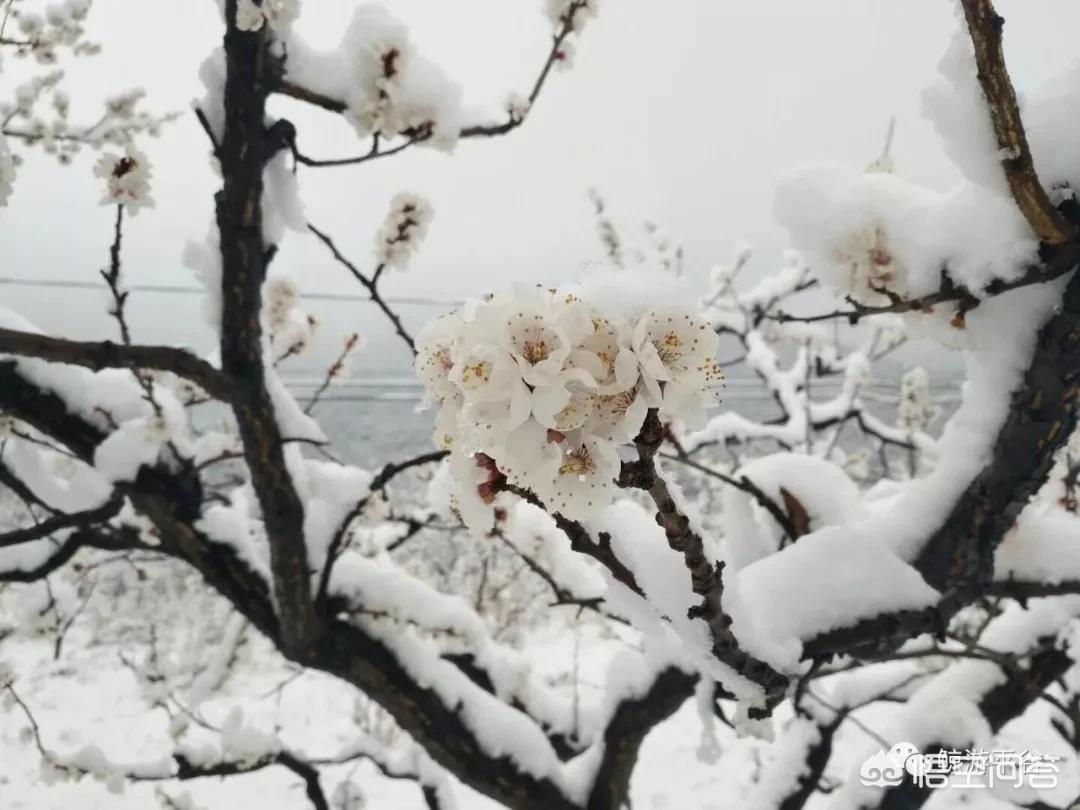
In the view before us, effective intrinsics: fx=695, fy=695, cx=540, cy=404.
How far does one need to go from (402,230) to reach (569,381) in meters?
1.61

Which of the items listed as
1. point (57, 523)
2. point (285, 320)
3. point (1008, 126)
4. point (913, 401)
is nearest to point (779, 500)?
point (1008, 126)

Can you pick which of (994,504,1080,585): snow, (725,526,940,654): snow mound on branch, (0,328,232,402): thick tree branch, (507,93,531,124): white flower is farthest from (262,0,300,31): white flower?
(994,504,1080,585): snow

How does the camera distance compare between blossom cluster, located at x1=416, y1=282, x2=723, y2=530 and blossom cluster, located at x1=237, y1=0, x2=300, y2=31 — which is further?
blossom cluster, located at x1=237, y1=0, x2=300, y2=31

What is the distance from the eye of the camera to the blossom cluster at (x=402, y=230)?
195cm

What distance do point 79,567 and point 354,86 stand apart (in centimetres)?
264

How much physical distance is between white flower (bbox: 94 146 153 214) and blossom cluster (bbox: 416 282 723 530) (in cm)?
129

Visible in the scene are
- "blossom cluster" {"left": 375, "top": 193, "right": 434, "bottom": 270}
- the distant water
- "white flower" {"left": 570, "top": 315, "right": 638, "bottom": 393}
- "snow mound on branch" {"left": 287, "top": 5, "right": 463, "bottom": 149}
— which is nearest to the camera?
"white flower" {"left": 570, "top": 315, "right": 638, "bottom": 393}

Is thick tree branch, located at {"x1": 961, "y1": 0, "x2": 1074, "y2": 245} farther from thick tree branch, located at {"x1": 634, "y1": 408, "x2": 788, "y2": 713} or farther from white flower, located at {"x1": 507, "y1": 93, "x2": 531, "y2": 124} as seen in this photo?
white flower, located at {"x1": 507, "y1": 93, "x2": 531, "y2": 124}

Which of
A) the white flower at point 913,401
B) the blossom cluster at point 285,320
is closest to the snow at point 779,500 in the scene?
the blossom cluster at point 285,320

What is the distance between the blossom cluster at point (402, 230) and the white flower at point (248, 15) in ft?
2.75

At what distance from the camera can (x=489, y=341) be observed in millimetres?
501

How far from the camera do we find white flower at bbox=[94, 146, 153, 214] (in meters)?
1.48

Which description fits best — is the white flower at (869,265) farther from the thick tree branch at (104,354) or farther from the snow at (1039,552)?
the thick tree branch at (104,354)

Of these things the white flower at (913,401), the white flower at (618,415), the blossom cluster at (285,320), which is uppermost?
the white flower at (913,401)
